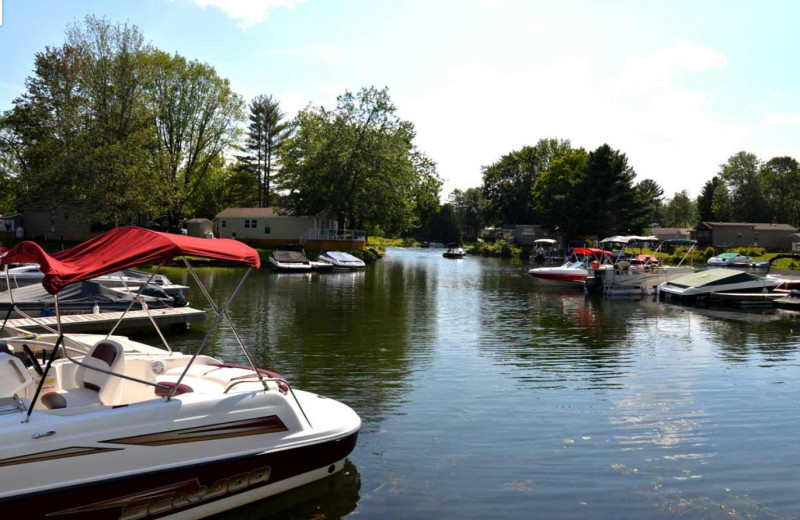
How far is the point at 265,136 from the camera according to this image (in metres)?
91.8

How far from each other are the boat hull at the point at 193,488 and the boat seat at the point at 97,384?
1065 millimetres

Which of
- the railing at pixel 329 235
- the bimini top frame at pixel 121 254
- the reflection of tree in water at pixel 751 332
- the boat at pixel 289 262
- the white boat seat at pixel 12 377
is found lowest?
the reflection of tree in water at pixel 751 332

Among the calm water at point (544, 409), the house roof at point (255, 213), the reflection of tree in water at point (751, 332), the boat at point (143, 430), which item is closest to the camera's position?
the boat at point (143, 430)

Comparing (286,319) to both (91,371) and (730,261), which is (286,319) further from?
(730,261)

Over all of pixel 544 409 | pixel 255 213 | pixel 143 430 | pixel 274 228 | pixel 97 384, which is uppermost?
pixel 255 213

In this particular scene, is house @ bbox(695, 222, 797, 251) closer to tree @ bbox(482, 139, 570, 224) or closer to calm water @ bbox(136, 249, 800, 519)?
tree @ bbox(482, 139, 570, 224)

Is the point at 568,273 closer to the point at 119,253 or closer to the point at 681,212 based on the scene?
the point at 119,253

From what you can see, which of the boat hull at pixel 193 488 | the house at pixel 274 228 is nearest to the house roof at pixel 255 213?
the house at pixel 274 228

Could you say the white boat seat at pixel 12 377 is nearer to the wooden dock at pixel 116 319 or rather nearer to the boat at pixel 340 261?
the wooden dock at pixel 116 319

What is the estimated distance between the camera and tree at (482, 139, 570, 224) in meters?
116

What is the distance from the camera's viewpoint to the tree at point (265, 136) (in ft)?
299

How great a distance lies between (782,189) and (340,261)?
9729 centimetres

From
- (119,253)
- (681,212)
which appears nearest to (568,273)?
(119,253)

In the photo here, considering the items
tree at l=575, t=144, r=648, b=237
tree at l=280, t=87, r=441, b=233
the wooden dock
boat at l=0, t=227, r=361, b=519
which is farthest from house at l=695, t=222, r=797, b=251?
boat at l=0, t=227, r=361, b=519
